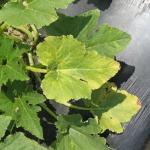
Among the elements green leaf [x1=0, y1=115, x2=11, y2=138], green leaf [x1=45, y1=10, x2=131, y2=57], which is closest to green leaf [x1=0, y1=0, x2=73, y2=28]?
green leaf [x1=45, y1=10, x2=131, y2=57]

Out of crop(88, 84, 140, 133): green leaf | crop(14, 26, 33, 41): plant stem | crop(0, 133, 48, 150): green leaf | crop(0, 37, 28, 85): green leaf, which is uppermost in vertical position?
crop(0, 37, 28, 85): green leaf

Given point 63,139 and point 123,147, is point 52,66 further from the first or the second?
point 123,147

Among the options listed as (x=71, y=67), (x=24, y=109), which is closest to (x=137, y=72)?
(x=71, y=67)

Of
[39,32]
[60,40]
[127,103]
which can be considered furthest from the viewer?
[39,32]

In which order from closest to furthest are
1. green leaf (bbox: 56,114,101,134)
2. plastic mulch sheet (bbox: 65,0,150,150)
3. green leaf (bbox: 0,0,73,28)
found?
green leaf (bbox: 0,0,73,28)
green leaf (bbox: 56,114,101,134)
plastic mulch sheet (bbox: 65,0,150,150)

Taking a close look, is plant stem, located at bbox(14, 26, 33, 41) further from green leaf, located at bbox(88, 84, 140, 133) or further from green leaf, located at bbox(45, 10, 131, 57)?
green leaf, located at bbox(88, 84, 140, 133)

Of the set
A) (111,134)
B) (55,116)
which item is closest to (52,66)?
(55,116)
